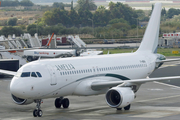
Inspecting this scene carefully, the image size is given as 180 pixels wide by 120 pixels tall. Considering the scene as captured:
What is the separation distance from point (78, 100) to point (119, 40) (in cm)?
10835

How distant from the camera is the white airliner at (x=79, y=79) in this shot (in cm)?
2336

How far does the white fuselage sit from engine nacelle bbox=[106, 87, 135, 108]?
7.03ft

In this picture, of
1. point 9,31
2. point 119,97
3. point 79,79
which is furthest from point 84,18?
point 119,97

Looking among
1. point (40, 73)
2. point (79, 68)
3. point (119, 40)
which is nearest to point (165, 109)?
point (79, 68)

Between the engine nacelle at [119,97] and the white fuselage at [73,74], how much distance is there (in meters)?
2.14

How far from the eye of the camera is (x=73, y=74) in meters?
26.1

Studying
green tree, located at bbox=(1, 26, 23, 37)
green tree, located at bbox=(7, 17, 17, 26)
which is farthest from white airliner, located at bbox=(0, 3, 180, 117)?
green tree, located at bbox=(7, 17, 17, 26)

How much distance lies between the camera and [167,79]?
1014 inches

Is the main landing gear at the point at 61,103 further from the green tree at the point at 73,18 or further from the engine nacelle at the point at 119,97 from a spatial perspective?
the green tree at the point at 73,18

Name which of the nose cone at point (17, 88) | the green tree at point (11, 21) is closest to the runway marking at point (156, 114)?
the nose cone at point (17, 88)

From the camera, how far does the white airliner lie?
2336 centimetres

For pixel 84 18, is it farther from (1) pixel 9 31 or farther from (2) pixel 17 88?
(2) pixel 17 88

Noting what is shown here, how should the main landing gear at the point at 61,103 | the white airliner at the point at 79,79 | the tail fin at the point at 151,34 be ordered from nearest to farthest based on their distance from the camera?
the white airliner at the point at 79,79 → the main landing gear at the point at 61,103 → the tail fin at the point at 151,34

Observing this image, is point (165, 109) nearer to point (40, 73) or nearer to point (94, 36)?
point (40, 73)
